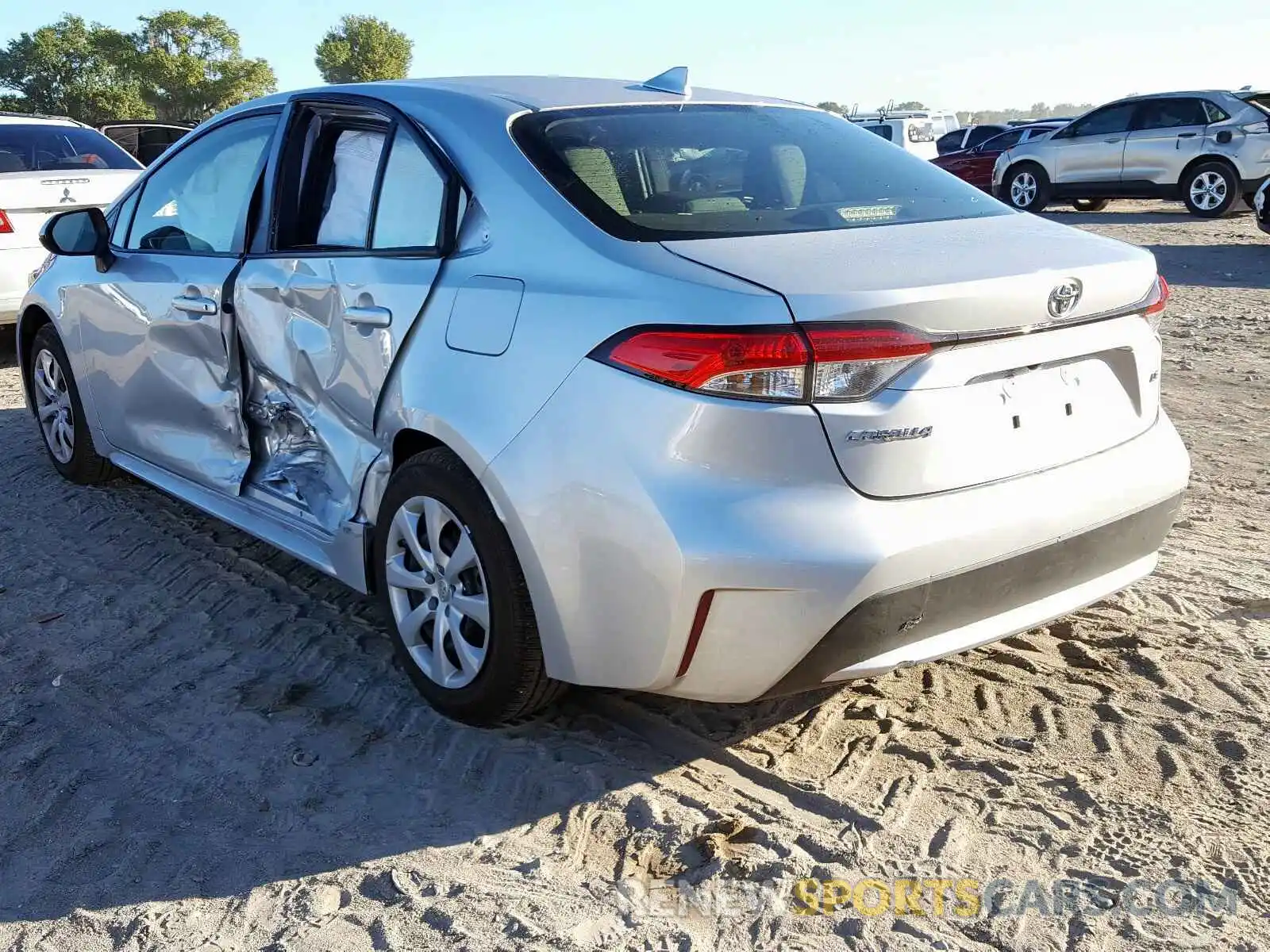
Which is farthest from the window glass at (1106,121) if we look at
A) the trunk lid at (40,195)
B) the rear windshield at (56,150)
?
the trunk lid at (40,195)

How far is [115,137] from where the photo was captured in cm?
1756

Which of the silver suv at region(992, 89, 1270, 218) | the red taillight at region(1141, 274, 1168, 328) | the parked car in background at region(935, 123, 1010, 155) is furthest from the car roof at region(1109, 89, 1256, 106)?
the red taillight at region(1141, 274, 1168, 328)

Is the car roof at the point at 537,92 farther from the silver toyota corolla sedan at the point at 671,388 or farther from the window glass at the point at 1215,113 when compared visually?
→ the window glass at the point at 1215,113

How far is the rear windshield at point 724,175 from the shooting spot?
292 centimetres

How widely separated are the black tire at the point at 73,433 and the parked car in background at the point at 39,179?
Result: 2291 millimetres

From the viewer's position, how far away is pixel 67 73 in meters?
81.2

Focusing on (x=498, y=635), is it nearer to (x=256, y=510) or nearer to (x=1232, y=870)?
(x=256, y=510)

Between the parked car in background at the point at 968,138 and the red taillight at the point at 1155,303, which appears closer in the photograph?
the red taillight at the point at 1155,303

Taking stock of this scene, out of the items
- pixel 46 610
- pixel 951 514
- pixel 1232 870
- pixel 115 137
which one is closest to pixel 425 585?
pixel 951 514

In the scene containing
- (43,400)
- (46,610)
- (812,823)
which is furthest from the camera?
(43,400)

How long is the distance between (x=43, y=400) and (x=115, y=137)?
13.7m

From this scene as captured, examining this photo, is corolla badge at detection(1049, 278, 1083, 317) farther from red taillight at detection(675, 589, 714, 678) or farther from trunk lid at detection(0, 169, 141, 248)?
trunk lid at detection(0, 169, 141, 248)

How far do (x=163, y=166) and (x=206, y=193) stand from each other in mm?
407

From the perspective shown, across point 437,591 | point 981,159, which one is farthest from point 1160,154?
point 437,591
